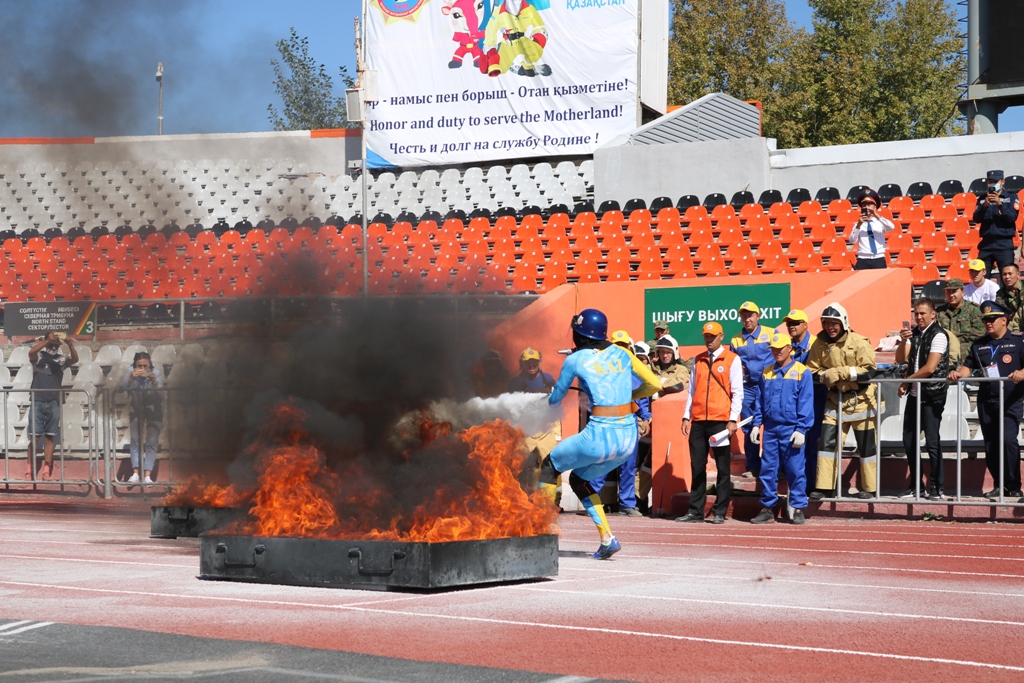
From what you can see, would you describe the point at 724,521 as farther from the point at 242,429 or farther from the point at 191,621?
the point at 191,621

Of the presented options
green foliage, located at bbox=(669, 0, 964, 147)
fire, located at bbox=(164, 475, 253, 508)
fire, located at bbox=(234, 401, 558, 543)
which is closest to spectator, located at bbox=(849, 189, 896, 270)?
fire, located at bbox=(164, 475, 253, 508)

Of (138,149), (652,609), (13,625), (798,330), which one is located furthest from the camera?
(798,330)

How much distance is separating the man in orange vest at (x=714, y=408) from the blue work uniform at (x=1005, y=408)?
97.0 inches

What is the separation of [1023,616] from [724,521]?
6238mm

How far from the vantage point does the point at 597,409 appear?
980 cm

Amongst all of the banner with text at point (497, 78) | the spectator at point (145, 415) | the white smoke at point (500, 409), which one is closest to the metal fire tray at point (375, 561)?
the white smoke at point (500, 409)

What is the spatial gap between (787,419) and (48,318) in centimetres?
1334

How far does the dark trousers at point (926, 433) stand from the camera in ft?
42.3

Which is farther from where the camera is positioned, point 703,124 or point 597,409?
point 703,124

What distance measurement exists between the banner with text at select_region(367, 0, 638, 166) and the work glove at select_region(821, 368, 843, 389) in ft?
56.7

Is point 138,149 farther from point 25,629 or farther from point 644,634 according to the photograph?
point 644,634

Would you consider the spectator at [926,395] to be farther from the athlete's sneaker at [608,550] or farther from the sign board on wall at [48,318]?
the sign board on wall at [48,318]

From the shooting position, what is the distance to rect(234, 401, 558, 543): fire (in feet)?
28.3

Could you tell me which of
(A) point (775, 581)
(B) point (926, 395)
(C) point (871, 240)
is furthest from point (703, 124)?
(A) point (775, 581)
